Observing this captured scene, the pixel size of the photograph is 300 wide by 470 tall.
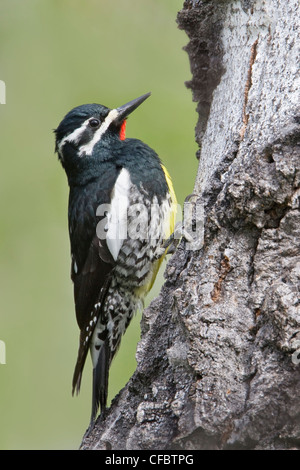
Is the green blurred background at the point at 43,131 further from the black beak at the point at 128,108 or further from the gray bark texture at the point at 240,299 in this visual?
the gray bark texture at the point at 240,299

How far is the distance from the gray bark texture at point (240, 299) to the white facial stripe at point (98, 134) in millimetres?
1267

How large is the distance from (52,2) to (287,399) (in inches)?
118

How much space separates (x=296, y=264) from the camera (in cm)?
186

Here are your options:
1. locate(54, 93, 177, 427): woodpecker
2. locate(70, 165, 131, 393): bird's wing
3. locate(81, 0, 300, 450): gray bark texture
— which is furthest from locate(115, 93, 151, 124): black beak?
locate(81, 0, 300, 450): gray bark texture

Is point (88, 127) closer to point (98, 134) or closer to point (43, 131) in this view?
point (98, 134)

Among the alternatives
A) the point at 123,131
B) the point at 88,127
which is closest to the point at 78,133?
the point at 88,127

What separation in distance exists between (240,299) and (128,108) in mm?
1903

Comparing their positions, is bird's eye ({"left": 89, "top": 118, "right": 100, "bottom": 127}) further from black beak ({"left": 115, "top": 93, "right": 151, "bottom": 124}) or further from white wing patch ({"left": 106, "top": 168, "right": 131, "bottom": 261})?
white wing patch ({"left": 106, "top": 168, "right": 131, "bottom": 261})

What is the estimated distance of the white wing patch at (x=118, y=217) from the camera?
337cm

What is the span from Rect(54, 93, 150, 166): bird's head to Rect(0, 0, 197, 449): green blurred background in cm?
18

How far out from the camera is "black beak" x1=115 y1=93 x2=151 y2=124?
3.52 metres

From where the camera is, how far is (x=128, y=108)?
3.55 metres

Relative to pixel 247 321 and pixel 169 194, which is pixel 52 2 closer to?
pixel 169 194
